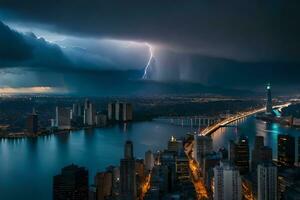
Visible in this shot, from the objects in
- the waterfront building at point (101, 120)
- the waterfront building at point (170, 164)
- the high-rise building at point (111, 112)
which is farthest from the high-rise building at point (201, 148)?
the high-rise building at point (111, 112)

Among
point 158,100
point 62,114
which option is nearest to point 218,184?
point 62,114

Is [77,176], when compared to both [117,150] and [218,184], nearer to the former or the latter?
[218,184]

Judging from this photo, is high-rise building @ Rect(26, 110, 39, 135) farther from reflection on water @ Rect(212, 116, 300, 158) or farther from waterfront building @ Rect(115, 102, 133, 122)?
reflection on water @ Rect(212, 116, 300, 158)

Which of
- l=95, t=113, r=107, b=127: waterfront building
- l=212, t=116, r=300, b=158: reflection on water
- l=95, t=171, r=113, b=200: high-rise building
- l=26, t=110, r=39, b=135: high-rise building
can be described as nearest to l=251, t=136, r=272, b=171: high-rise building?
l=212, t=116, r=300, b=158: reflection on water

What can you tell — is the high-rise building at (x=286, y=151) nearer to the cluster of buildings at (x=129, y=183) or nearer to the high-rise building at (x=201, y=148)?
the high-rise building at (x=201, y=148)

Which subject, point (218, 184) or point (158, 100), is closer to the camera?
point (218, 184)

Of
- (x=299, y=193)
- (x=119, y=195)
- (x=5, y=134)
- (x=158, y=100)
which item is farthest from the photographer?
(x=158, y=100)

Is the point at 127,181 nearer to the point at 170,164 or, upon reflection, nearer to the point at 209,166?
the point at 170,164
